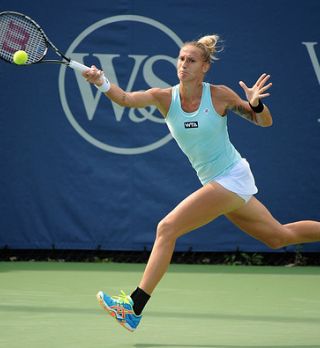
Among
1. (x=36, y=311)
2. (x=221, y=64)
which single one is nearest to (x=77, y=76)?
(x=221, y=64)

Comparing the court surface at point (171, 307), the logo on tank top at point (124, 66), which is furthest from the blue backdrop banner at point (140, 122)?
the court surface at point (171, 307)

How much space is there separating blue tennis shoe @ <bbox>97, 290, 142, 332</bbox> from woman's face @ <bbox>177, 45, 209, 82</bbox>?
1.19 metres

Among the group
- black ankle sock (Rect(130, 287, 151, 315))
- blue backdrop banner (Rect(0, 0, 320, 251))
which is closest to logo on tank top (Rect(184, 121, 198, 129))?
black ankle sock (Rect(130, 287, 151, 315))

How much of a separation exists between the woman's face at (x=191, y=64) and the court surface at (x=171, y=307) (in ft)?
4.26

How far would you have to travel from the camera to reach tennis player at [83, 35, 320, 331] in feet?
15.6

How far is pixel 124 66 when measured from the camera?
8.10 m

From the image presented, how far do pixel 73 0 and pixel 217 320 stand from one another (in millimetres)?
3720

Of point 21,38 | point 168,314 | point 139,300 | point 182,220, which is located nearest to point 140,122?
point 21,38

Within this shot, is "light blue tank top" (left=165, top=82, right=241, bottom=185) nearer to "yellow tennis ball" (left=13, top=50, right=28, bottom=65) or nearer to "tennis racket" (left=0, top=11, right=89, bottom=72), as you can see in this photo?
"yellow tennis ball" (left=13, top=50, right=28, bottom=65)

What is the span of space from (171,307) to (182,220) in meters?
1.15

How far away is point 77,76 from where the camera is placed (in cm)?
813

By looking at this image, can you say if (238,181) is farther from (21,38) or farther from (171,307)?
(21,38)

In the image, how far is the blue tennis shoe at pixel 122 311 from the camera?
4.69m

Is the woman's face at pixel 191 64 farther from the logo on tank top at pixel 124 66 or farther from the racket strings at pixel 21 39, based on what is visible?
the logo on tank top at pixel 124 66
